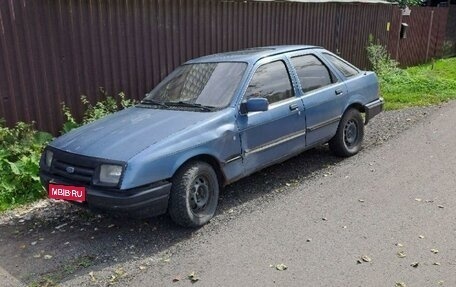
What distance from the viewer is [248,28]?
9.03m

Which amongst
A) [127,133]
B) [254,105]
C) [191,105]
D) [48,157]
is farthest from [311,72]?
[48,157]

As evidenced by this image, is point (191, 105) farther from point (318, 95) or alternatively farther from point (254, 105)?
point (318, 95)

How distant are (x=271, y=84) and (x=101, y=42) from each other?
2.92 meters

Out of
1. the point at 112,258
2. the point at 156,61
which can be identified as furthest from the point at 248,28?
the point at 112,258

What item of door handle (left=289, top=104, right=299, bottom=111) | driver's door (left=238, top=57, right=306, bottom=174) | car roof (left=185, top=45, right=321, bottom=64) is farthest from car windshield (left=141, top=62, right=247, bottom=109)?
door handle (left=289, top=104, right=299, bottom=111)

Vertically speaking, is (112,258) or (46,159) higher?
(46,159)

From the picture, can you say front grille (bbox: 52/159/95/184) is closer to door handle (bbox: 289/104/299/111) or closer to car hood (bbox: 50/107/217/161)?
car hood (bbox: 50/107/217/161)

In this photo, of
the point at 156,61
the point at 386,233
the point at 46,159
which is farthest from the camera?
the point at 156,61

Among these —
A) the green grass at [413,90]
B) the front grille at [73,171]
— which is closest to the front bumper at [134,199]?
the front grille at [73,171]

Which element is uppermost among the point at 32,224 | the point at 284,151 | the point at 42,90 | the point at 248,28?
the point at 248,28

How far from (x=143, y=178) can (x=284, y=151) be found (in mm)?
2014

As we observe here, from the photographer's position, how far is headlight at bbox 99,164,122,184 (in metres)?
3.80

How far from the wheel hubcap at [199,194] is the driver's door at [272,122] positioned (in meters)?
0.59

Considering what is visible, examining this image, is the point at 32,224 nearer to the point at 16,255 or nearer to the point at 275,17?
the point at 16,255
